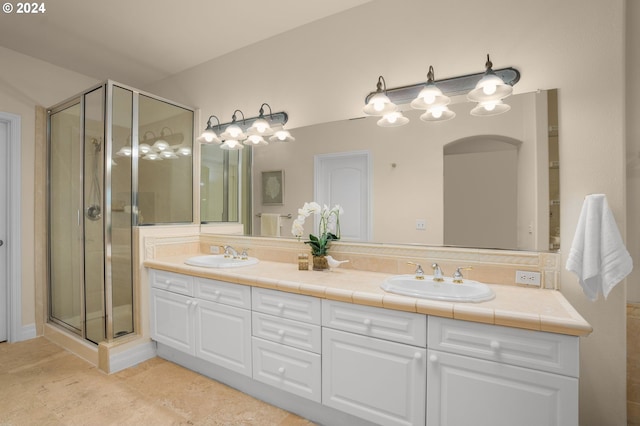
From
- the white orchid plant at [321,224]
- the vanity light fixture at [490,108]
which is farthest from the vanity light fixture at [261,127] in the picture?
the vanity light fixture at [490,108]

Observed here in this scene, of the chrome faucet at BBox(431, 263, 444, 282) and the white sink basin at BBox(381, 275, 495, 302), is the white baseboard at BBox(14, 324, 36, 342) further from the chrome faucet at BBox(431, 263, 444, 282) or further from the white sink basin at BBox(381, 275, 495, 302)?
the chrome faucet at BBox(431, 263, 444, 282)

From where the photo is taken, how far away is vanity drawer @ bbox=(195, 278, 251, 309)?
6.48 feet

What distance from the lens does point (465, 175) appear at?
1.88 meters

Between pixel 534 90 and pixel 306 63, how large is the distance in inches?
62.3

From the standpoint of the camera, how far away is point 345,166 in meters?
2.24

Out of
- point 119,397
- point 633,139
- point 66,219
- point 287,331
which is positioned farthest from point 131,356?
point 633,139

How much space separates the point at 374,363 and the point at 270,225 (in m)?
1.43

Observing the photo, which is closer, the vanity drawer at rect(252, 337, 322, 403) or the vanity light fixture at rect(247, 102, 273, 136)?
the vanity drawer at rect(252, 337, 322, 403)

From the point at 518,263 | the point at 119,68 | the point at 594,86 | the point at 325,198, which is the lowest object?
the point at 518,263

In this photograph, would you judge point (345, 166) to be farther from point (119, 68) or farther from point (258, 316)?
point (119, 68)

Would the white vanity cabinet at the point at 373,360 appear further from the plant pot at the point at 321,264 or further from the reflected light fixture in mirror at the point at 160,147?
the reflected light fixture in mirror at the point at 160,147

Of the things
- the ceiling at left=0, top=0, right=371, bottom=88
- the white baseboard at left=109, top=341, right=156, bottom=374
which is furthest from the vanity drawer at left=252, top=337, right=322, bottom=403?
the ceiling at left=0, top=0, right=371, bottom=88

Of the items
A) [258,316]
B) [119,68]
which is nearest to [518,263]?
[258,316]

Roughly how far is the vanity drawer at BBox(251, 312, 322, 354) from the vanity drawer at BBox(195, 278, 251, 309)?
127mm
